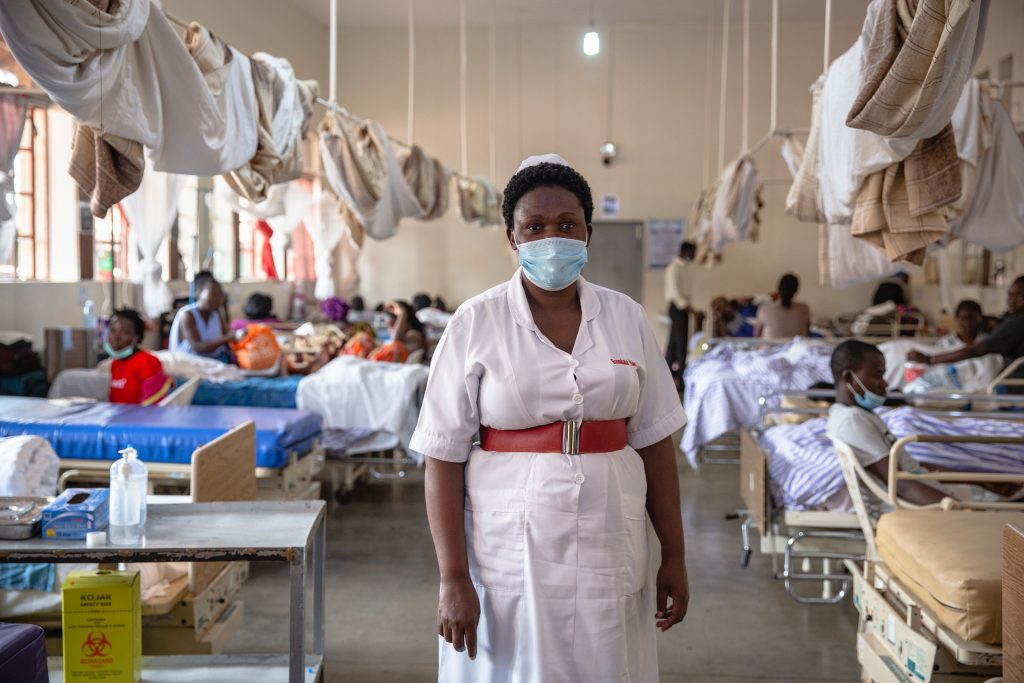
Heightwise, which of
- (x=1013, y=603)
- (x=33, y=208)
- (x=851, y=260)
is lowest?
(x=1013, y=603)

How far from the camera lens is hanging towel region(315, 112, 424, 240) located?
18.9 feet

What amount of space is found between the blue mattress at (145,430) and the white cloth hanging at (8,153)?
1637mm

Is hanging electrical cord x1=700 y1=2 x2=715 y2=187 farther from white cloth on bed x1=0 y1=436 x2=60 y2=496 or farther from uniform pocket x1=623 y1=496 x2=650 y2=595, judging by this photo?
uniform pocket x1=623 y1=496 x2=650 y2=595

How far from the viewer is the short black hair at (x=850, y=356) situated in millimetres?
4102

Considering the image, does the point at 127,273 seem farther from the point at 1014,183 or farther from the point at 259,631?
the point at 1014,183

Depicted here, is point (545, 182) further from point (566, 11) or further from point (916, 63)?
point (566, 11)

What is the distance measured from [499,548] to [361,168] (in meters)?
4.23

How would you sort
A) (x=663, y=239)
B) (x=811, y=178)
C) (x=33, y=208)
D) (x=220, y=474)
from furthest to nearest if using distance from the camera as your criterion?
(x=663, y=239) < (x=33, y=208) < (x=811, y=178) < (x=220, y=474)

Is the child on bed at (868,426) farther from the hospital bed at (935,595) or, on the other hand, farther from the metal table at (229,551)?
the metal table at (229,551)

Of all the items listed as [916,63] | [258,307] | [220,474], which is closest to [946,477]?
[916,63]

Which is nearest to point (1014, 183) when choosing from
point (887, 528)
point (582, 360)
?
point (887, 528)

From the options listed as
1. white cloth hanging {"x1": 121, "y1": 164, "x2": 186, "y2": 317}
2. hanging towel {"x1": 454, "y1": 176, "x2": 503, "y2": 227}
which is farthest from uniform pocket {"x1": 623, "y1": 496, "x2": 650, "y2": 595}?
hanging towel {"x1": 454, "y1": 176, "x2": 503, "y2": 227}

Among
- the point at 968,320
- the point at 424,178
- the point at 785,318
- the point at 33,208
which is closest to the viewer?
the point at 968,320

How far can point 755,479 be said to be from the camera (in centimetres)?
461
